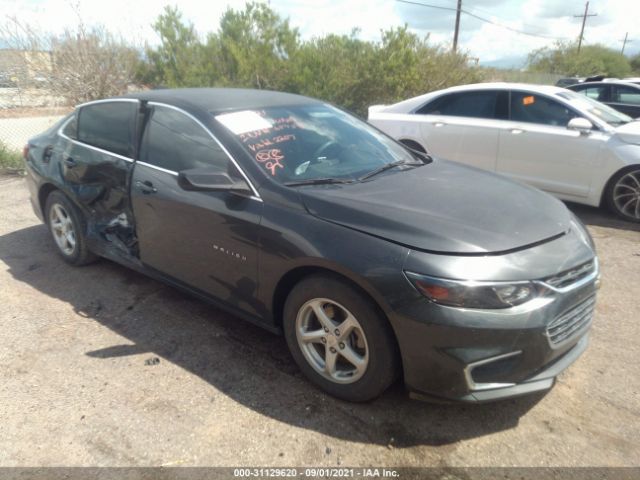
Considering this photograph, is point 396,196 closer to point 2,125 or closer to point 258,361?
point 258,361

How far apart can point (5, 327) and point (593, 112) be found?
259 inches

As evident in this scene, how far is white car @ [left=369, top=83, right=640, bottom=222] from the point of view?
5824 millimetres

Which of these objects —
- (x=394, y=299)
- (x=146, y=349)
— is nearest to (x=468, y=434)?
(x=394, y=299)

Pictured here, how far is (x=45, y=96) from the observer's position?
1280cm

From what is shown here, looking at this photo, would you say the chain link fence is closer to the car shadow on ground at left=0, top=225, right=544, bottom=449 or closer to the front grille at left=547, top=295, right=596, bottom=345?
the car shadow on ground at left=0, top=225, right=544, bottom=449

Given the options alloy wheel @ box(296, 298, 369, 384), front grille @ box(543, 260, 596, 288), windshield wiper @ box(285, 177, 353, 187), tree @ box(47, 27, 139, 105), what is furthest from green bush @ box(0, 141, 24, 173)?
front grille @ box(543, 260, 596, 288)

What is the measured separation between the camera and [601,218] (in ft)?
20.1

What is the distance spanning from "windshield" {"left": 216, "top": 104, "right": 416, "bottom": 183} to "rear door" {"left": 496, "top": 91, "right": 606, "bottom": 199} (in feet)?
10.3

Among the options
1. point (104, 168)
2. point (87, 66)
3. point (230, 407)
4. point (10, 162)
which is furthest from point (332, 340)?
point (87, 66)

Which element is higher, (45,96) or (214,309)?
(45,96)

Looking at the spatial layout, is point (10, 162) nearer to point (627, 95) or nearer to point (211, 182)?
point (211, 182)

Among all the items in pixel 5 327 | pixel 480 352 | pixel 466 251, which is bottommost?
pixel 5 327

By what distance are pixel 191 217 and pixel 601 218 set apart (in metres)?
5.15

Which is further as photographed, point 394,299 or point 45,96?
point 45,96
